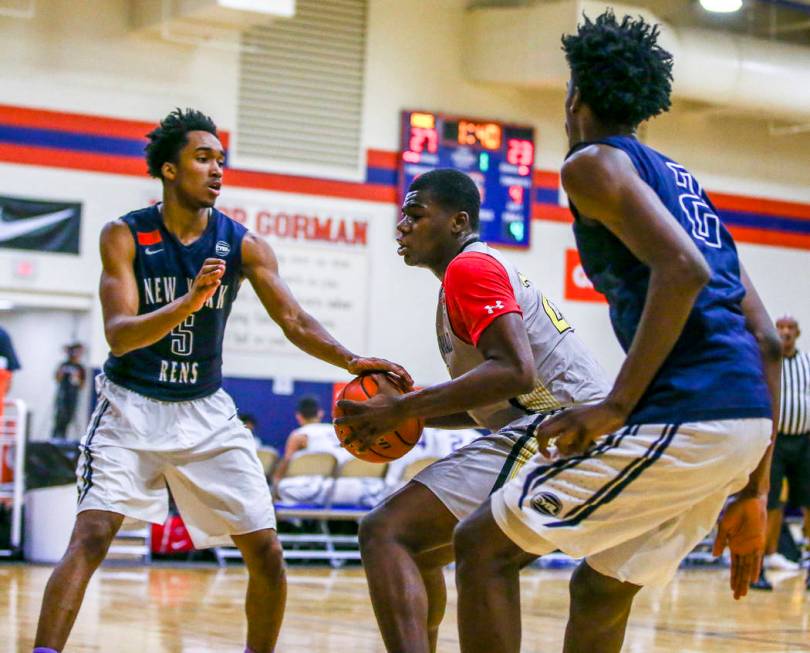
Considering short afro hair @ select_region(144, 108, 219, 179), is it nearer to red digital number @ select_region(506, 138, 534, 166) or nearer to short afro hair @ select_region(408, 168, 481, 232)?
short afro hair @ select_region(408, 168, 481, 232)

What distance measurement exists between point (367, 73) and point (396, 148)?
83 centimetres

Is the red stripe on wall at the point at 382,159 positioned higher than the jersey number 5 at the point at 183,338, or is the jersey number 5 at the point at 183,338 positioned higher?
the red stripe on wall at the point at 382,159

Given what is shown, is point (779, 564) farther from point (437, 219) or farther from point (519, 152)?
point (437, 219)

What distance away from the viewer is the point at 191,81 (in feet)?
44.1

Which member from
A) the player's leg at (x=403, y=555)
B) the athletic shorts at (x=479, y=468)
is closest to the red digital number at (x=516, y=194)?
the athletic shorts at (x=479, y=468)

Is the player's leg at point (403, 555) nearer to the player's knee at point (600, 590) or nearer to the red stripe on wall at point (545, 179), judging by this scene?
the player's knee at point (600, 590)

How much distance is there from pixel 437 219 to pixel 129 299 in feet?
3.96

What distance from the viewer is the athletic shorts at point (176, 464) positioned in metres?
4.81

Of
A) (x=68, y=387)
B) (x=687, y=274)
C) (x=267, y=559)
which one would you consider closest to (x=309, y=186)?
(x=68, y=387)

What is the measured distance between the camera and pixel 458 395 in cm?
374

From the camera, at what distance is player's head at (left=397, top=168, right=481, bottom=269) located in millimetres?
4367

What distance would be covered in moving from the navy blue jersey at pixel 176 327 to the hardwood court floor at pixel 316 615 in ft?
5.07

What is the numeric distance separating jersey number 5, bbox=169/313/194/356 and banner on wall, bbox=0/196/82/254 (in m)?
8.22

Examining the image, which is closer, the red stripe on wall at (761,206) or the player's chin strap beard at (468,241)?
the player's chin strap beard at (468,241)
